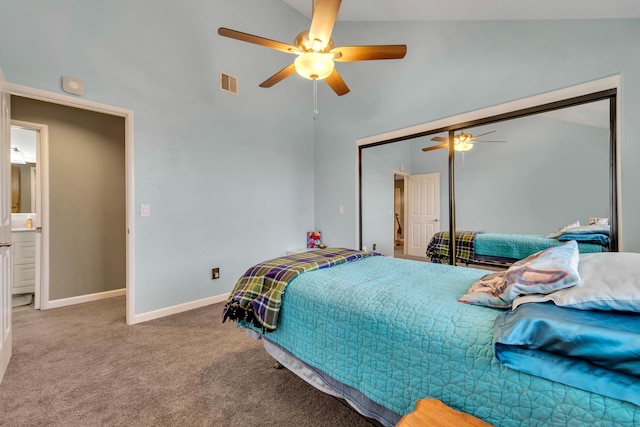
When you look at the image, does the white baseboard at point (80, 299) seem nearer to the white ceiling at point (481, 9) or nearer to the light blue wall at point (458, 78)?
the light blue wall at point (458, 78)

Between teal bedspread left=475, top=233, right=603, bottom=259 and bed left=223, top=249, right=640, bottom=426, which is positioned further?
teal bedspread left=475, top=233, right=603, bottom=259

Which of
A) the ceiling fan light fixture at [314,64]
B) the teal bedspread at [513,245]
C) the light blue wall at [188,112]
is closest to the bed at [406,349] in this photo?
the teal bedspread at [513,245]

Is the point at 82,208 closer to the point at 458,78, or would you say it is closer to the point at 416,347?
the point at 416,347

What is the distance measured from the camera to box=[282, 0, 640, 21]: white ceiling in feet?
6.81

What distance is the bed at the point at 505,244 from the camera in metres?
2.32

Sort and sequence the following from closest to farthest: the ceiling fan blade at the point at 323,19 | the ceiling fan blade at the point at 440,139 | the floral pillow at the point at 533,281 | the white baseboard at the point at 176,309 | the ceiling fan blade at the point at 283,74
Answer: the floral pillow at the point at 533,281 → the ceiling fan blade at the point at 323,19 → the ceiling fan blade at the point at 283,74 → the white baseboard at the point at 176,309 → the ceiling fan blade at the point at 440,139

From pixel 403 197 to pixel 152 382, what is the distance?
313 cm

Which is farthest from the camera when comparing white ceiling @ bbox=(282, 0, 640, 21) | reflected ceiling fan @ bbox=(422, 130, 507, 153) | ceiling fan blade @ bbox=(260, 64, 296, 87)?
reflected ceiling fan @ bbox=(422, 130, 507, 153)

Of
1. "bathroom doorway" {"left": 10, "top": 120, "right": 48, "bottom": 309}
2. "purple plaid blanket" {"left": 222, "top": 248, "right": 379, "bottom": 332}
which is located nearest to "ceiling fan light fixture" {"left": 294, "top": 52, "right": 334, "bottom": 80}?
"purple plaid blanket" {"left": 222, "top": 248, "right": 379, "bottom": 332}

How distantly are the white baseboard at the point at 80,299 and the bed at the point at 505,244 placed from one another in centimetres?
407

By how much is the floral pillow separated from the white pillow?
3cm

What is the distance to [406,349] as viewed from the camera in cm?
110

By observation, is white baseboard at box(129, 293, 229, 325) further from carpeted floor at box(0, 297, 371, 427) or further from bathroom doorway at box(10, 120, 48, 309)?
bathroom doorway at box(10, 120, 48, 309)

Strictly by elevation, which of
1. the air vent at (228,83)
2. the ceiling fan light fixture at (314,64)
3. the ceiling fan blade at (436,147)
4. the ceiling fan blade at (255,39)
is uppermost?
the air vent at (228,83)
